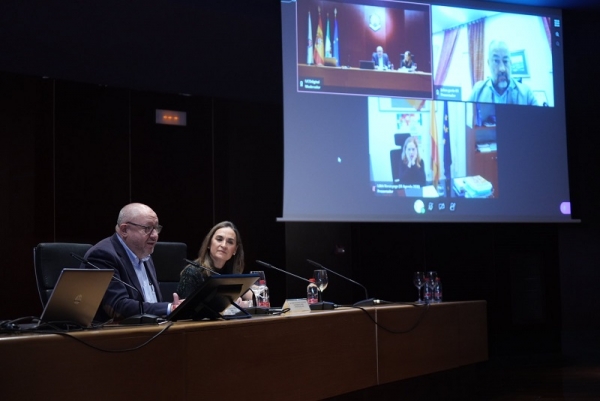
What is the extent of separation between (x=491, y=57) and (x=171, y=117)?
2603 millimetres

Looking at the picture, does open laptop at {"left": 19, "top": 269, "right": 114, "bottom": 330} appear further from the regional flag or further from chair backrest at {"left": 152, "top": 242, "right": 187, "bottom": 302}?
the regional flag

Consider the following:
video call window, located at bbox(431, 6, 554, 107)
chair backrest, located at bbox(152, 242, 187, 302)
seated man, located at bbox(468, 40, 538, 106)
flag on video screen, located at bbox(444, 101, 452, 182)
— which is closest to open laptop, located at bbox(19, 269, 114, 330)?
chair backrest, located at bbox(152, 242, 187, 302)

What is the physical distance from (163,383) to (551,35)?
525cm

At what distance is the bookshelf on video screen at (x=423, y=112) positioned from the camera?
577 centimetres

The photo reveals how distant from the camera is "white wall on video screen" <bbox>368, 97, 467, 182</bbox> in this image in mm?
5934

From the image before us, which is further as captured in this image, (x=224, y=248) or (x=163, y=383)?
(x=224, y=248)

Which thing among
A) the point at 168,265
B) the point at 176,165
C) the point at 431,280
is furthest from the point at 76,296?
the point at 176,165

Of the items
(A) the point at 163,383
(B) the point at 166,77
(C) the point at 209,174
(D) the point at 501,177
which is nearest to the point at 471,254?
(D) the point at 501,177

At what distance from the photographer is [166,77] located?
19.2 ft

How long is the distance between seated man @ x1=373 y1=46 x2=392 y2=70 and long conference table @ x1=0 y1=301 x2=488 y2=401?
7.00ft

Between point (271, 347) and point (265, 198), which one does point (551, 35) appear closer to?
point (265, 198)

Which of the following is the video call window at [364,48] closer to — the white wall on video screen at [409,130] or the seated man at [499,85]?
the white wall on video screen at [409,130]

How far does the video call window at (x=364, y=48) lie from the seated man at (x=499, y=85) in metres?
0.48

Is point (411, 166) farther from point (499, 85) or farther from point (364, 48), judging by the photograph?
point (499, 85)
